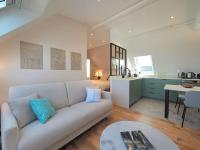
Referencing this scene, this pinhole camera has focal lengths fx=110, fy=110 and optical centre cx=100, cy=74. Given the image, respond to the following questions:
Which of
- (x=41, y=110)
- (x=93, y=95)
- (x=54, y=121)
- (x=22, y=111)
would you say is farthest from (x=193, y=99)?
(x=22, y=111)

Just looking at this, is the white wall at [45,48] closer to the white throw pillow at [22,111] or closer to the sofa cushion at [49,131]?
the white throw pillow at [22,111]

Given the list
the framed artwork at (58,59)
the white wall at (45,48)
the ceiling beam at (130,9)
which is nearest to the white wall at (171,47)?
the ceiling beam at (130,9)

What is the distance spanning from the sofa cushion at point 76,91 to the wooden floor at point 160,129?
0.71 meters

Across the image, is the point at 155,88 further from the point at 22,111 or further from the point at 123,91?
the point at 22,111

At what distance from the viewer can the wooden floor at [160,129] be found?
1.71 meters

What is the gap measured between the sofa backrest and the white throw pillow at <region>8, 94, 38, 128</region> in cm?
31

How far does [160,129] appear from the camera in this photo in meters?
2.21

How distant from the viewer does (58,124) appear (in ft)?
4.98

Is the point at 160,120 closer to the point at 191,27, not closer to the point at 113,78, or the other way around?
the point at 113,78

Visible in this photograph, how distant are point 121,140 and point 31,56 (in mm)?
2693

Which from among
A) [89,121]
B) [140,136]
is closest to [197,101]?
[140,136]

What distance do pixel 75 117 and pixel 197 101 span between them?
2.36m

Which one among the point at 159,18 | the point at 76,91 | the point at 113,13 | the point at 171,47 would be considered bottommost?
the point at 76,91

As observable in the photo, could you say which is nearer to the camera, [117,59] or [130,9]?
[130,9]
